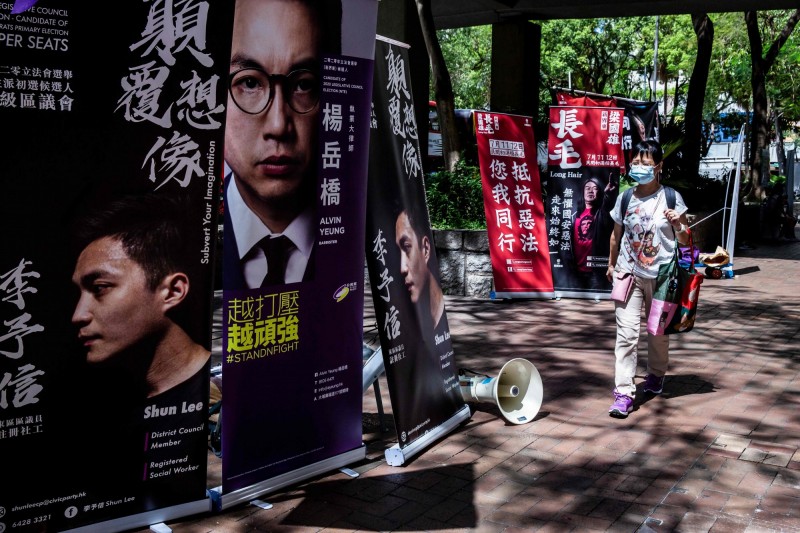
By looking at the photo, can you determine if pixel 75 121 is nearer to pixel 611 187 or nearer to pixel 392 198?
pixel 392 198

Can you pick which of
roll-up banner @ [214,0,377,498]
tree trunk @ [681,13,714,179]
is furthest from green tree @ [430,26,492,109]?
roll-up banner @ [214,0,377,498]

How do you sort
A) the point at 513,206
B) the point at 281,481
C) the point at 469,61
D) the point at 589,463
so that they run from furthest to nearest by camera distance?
1. the point at 469,61
2. the point at 513,206
3. the point at 589,463
4. the point at 281,481

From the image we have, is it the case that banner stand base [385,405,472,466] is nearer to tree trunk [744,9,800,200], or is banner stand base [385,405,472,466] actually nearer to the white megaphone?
the white megaphone

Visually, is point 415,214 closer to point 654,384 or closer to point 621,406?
point 621,406

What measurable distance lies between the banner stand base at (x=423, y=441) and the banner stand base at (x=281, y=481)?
172 millimetres

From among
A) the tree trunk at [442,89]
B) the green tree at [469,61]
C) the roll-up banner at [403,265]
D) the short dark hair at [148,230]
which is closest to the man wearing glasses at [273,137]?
the short dark hair at [148,230]

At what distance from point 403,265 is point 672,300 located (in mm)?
2145

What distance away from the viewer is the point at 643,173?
607 centimetres

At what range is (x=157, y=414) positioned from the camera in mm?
3971

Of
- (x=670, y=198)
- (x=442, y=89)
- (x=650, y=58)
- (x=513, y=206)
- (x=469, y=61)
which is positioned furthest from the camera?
(x=469, y=61)

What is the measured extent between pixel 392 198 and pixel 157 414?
1.91 meters

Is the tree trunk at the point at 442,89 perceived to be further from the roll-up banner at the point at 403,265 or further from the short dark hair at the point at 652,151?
the roll-up banner at the point at 403,265

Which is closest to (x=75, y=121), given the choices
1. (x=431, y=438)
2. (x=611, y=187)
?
(x=431, y=438)

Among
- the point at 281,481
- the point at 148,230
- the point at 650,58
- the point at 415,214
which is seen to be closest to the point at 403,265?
the point at 415,214
